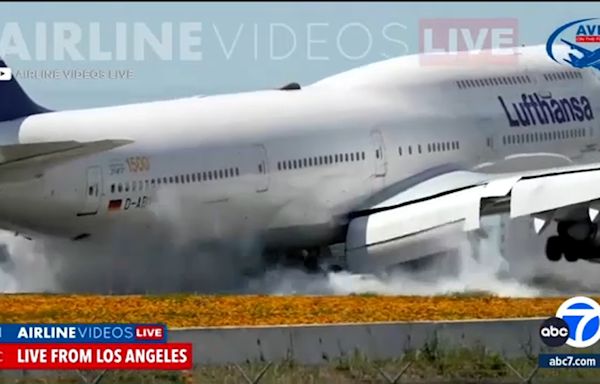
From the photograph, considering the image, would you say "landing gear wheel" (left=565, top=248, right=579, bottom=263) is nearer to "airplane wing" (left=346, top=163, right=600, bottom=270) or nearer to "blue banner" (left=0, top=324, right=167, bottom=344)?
"airplane wing" (left=346, top=163, right=600, bottom=270)

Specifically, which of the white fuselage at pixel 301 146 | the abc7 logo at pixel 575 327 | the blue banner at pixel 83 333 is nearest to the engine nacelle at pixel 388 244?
the white fuselage at pixel 301 146

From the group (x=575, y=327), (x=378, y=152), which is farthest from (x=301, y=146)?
(x=575, y=327)

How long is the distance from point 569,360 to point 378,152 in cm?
1693

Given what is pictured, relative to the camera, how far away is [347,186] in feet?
146

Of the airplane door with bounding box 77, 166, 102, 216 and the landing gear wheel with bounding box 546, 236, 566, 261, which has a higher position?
the airplane door with bounding box 77, 166, 102, 216

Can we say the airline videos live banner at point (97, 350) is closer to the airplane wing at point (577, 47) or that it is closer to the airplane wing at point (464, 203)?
the airplane wing at point (464, 203)

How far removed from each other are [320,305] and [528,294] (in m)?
6.61

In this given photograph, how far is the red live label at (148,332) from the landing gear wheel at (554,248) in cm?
1751

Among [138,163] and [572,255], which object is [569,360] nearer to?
[138,163]

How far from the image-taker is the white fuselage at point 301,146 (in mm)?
38625

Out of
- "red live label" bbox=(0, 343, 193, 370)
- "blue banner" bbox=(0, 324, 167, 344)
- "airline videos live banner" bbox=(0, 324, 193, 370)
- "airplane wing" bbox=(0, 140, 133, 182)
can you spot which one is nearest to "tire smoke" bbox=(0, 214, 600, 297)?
"airplane wing" bbox=(0, 140, 133, 182)

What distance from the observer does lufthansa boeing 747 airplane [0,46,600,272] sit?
38375 millimetres

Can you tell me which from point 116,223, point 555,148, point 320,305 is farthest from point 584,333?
point 555,148

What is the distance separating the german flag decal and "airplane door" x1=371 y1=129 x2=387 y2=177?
7.99 meters
